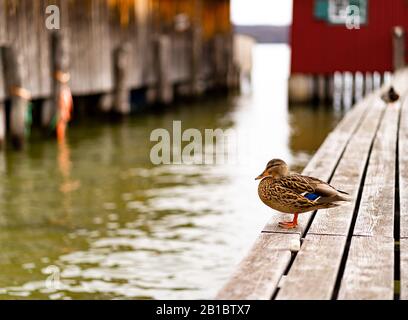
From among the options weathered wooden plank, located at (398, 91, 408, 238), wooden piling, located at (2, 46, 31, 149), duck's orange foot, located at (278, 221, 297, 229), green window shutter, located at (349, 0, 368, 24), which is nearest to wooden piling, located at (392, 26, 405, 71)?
green window shutter, located at (349, 0, 368, 24)

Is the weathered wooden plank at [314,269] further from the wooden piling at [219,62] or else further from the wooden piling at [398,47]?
the wooden piling at [219,62]

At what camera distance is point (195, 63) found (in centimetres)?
3120

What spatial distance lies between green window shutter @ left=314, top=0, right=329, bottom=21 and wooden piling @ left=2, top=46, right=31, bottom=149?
12.7 meters

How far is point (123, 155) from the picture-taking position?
1625cm

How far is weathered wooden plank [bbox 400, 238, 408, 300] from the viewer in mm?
3959

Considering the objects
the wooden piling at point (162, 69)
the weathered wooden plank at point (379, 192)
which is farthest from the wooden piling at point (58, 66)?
the weathered wooden plank at point (379, 192)

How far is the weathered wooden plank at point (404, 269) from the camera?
3959mm

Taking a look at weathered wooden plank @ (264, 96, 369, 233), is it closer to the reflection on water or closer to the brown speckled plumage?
the brown speckled plumage

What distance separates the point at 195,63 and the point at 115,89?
962cm

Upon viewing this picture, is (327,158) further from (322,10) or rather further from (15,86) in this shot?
(322,10)

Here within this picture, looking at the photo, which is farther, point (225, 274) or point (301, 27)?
point (301, 27)

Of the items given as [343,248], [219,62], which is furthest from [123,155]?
[219,62]

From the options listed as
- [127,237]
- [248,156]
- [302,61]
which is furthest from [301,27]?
[127,237]

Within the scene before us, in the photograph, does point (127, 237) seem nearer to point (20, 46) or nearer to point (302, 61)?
point (20, 46)
